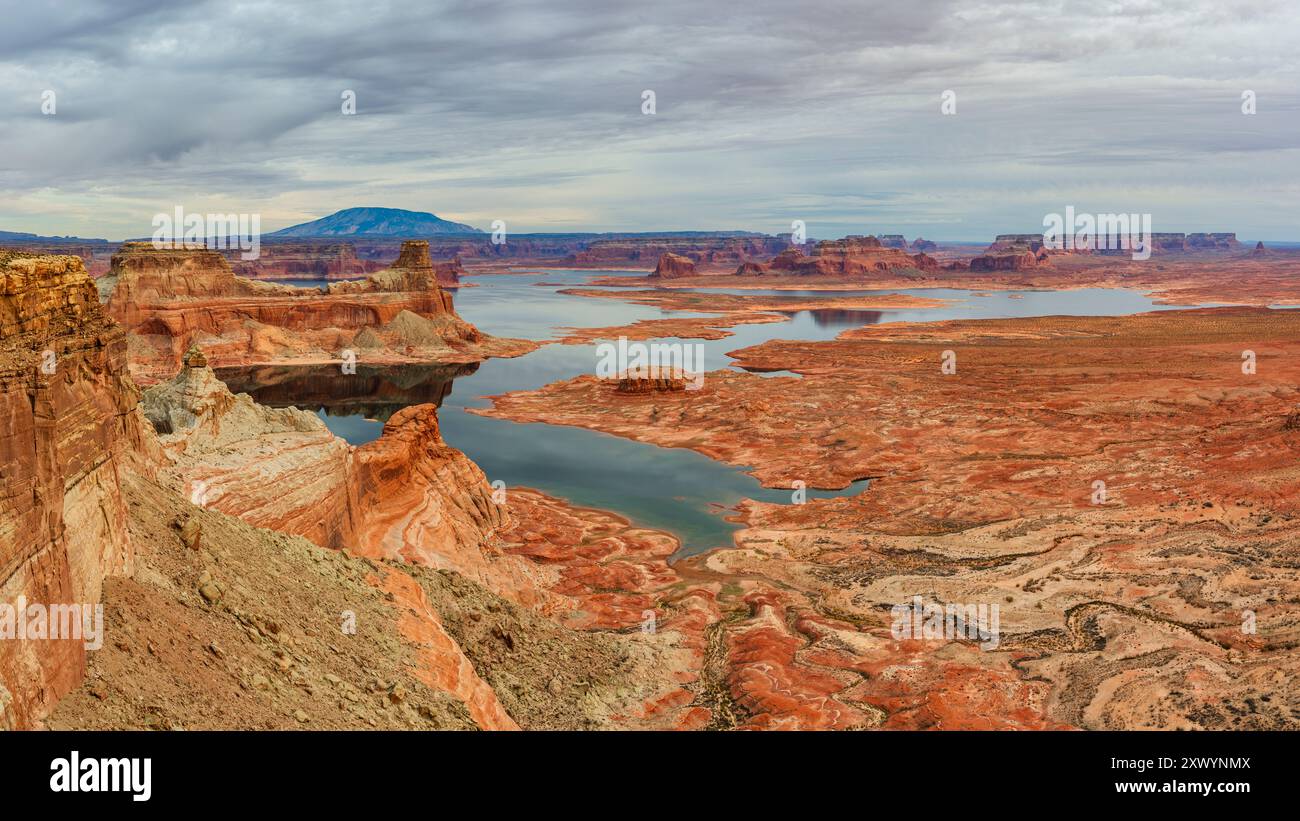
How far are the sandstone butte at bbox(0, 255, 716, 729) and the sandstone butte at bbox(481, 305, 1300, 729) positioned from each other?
160 inches

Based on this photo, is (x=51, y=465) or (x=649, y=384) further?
(x=649, y=384)

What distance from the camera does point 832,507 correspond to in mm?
44688

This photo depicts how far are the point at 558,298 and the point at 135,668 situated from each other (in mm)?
176993

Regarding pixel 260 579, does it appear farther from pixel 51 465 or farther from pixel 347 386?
pixel 347 386

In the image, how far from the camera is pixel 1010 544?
3612 cm

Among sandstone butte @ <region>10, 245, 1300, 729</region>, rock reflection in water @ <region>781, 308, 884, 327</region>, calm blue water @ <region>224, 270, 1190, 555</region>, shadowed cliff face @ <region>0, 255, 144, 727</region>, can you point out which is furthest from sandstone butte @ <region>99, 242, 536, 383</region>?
shadowed cliff face @ <region>0, 255, 144, 727</region>

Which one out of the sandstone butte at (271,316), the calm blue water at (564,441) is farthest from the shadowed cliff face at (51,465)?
the sandstone butte at (271,316)

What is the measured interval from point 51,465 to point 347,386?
73.3m

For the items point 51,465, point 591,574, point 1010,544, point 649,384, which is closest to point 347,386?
point 649,384

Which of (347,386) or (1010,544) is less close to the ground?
(347,386)

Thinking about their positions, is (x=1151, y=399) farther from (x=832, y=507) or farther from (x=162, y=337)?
(x=162, y=337)

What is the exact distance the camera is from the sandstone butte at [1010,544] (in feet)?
76.8

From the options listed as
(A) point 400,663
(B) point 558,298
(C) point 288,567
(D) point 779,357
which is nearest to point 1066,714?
(A) point 400,663

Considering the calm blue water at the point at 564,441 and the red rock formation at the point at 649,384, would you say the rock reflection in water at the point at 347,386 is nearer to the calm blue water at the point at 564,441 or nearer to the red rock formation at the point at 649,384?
the calm blue water at the point at 564,441
